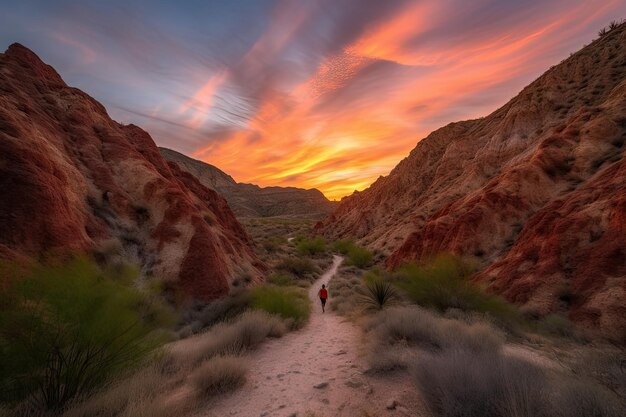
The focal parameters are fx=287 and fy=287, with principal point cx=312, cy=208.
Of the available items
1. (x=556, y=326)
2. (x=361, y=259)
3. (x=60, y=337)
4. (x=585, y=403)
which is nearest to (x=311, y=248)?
(x=361, y=259)

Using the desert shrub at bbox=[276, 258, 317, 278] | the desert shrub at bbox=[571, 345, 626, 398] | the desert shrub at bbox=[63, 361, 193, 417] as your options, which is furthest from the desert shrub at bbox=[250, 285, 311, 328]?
the desert shrub at bbox=[276, 258, 317, 278]

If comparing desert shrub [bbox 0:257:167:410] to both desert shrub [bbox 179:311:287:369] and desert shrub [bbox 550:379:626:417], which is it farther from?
desert shrub [bbox 550:379:626:417]

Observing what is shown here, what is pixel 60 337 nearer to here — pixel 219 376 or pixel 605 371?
pixel 219 376

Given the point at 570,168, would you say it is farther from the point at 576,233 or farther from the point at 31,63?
the point at 31,63

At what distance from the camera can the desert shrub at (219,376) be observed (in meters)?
4.97

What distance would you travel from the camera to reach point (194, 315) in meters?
10.1

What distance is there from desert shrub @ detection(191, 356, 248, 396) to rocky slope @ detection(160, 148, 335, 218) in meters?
108

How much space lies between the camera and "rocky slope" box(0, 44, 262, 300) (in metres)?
8.27

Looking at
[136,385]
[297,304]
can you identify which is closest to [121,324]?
[136,385]

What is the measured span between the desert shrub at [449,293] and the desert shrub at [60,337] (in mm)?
8788

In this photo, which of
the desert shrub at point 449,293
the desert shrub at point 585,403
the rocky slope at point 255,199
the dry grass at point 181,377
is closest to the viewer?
the desert shrub at point 585,403

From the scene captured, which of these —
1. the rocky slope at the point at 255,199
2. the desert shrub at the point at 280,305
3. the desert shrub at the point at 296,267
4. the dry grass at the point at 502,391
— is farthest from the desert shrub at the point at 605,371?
the rocky slope at the point at 255,199

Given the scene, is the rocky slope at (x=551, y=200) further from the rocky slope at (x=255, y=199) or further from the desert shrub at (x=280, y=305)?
the rocky slope at (x=255, y=199)

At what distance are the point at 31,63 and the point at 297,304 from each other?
19274 mm
